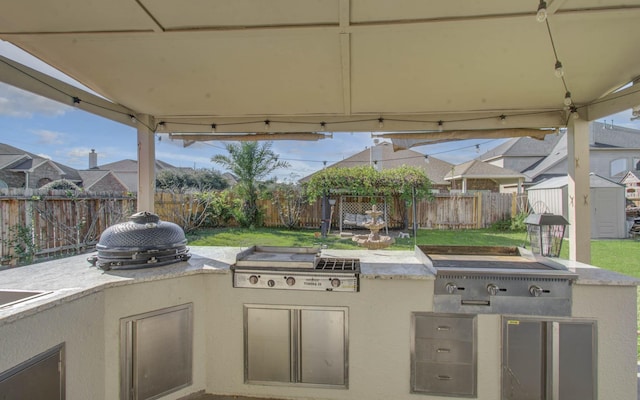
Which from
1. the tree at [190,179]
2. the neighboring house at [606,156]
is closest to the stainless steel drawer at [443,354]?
the tree at [190,179]

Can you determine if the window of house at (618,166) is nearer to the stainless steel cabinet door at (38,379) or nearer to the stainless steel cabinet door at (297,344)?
the stainless steel cabinet door at (297,344)

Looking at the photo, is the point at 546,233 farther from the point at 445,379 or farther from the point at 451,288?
the point at 445,379

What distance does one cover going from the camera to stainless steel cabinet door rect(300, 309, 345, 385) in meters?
1.95

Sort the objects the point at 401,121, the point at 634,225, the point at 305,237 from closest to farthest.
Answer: the point at 401,121, the point at 305,237, the point at 634,225

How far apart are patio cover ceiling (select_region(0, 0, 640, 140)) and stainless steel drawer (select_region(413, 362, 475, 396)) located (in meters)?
1.94

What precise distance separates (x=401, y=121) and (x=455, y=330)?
6.21 feet

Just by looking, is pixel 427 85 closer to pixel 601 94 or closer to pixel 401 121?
pixel 401 121

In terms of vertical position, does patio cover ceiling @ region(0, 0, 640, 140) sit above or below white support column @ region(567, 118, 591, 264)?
above

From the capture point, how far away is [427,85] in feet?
7.14

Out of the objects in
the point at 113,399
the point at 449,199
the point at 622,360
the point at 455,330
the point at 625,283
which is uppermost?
the point at 449,199

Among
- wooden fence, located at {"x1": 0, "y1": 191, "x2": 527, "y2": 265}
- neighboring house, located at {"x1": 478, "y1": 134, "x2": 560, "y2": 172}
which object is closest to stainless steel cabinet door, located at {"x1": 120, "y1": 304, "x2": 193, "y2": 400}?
wooden fence, located at {"x1": 0, "y1": 191, "x2": 527, "y2": 265}

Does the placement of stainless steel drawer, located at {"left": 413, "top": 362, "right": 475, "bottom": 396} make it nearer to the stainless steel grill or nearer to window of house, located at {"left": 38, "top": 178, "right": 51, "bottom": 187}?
the stainless steel grill

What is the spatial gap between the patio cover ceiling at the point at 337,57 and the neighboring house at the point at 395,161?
24.5 feet

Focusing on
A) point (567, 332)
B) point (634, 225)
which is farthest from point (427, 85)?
point (634, 225)
